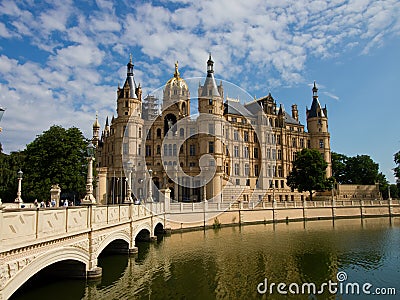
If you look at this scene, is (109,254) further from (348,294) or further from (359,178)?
(359,178)

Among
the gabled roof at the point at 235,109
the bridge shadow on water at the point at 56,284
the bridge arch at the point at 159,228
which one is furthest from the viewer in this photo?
the gabled roof at the point at 235,109

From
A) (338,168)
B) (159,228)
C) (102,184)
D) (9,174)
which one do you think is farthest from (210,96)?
(338,168)

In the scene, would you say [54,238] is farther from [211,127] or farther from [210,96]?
[210,96]

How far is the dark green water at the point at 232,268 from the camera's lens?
47.4 feet

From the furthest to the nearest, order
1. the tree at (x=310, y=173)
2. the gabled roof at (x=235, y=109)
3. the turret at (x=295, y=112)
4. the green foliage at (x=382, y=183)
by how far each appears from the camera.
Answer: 1. the turret at (x=295, y=112)
2. the green foliage at (x=382, y=183)
3. the gabled roof at (x=235, y=109)
4. the tree at (x=310, y=173)

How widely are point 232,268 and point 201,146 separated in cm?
4039

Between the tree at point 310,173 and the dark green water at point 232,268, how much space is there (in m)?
25.5

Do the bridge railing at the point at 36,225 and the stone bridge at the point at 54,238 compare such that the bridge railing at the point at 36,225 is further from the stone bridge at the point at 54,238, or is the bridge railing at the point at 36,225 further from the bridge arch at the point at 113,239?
the bridge arch at the point at 113,239

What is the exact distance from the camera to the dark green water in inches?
569

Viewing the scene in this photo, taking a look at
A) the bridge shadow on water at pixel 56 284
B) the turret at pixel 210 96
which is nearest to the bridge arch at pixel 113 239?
the bridge shadow on water at pixel 56 284

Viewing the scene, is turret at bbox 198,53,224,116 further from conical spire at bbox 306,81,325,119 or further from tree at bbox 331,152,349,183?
tree at bbox 331,152,349,183

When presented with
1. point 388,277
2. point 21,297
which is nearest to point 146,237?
point 21,297

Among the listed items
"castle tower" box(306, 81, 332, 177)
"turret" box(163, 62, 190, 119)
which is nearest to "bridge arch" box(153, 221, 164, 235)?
"turret" box(163, 62, 190, 119)

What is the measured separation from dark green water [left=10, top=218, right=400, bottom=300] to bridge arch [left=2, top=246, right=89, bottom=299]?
160cm
